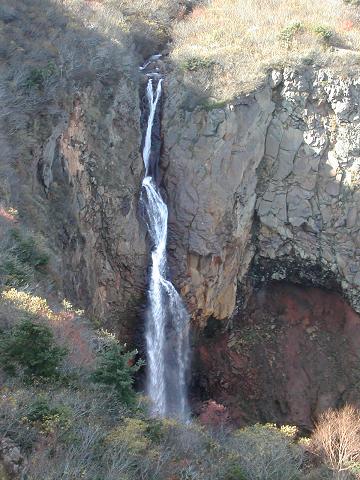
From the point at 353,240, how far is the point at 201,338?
7737 mm

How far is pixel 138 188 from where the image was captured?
64.0 ft

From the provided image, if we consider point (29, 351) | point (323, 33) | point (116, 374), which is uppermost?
point (323, 33)

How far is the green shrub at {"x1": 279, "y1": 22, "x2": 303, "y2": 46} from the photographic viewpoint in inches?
893

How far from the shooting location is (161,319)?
766 inches

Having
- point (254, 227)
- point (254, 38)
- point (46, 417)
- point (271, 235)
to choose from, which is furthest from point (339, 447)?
point (254, 38)

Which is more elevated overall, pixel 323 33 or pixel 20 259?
pixel 323 33

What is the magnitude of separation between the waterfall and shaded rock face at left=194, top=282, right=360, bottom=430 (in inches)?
68.5

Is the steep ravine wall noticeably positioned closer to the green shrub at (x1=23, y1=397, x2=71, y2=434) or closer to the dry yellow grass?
the dry yellow grass

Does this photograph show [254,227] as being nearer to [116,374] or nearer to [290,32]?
[290,32]

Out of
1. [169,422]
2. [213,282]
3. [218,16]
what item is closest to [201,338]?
[213,282]

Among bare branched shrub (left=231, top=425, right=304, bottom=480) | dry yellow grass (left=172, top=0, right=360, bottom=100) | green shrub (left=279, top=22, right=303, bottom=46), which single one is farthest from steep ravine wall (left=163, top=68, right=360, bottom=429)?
bare branched shrub (left=231, top=425, right=304, bottom=480)

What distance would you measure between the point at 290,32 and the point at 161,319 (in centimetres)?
1416

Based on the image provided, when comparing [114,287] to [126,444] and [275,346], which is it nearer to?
[275,346]

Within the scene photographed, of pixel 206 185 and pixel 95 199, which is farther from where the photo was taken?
pixel 206 185
